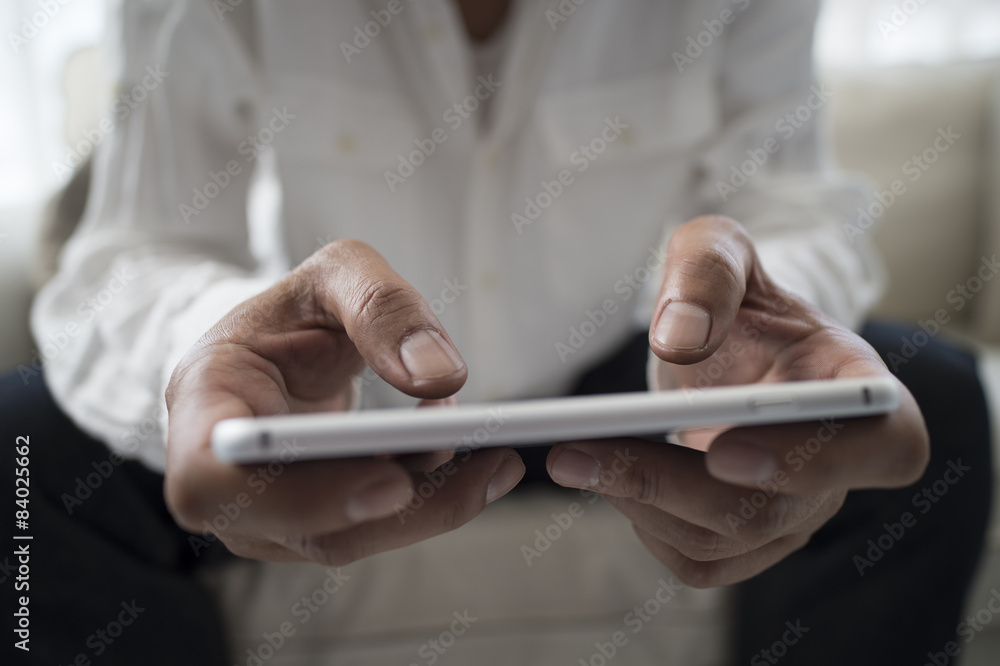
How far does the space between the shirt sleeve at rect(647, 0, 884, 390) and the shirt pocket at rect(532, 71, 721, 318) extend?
4cm

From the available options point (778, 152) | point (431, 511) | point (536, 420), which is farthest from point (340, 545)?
point (778, 152)

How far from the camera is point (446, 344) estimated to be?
353mm

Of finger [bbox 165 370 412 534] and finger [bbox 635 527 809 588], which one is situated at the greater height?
finger [bbox 165 370 412 534]

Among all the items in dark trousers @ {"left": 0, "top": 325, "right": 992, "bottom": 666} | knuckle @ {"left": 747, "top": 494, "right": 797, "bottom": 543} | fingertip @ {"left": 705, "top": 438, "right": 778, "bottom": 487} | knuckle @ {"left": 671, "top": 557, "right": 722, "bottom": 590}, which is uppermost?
fingertip @ {"left": 705, "top": 438, "right": 778, "bottom": 487}

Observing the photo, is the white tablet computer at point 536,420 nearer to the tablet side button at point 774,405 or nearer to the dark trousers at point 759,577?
the tablet side button at point 774,405

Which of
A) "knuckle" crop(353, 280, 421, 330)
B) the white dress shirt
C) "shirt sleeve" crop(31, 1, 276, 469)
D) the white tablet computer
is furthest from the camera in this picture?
the white dress shirt

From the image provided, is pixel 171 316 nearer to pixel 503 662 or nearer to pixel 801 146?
pixel 503 662

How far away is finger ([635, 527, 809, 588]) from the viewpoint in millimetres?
426

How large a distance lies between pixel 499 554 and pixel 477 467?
420 millimetres

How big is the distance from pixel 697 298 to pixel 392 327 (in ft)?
0.59

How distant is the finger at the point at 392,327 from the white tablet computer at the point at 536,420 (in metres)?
0.06

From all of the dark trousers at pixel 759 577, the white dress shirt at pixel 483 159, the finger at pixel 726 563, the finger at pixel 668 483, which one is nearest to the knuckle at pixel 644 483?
the finger at pixel 668 483

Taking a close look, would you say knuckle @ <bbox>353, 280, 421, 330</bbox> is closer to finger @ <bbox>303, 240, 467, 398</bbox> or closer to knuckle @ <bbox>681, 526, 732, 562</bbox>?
finger @ <bbox>303, 240, 467, 398</bbox>

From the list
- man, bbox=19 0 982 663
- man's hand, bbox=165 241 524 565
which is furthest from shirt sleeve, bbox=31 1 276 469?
man's hand, bbox=165 241 524 565
